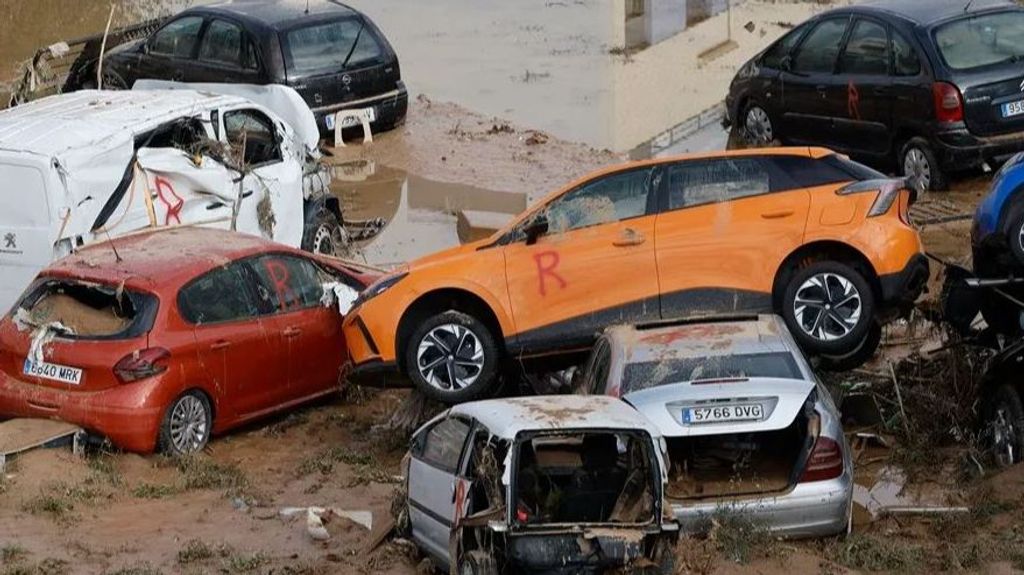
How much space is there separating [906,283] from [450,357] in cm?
312

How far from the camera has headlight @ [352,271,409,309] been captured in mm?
13539

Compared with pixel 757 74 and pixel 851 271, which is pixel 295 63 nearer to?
pixel 757 74

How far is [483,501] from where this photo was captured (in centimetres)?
955

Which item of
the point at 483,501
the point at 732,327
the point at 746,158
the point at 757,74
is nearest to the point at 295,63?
the point at 757,74

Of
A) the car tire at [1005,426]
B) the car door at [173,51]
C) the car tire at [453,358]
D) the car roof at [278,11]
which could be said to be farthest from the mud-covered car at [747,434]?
the car door at [173,51]

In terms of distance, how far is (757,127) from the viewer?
20328mm

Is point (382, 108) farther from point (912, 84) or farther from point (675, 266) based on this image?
point (675, 266)

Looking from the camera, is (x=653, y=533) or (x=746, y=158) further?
(x=746, y=158)

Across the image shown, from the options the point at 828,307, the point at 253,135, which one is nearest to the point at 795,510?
the point at 828,307

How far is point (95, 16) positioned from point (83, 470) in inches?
746

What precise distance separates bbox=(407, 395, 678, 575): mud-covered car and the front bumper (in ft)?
11.4

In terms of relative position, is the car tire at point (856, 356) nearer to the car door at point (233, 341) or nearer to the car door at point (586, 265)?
the car door at point (586, 265)

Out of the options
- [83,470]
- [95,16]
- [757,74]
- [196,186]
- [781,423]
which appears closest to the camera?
[781,423]

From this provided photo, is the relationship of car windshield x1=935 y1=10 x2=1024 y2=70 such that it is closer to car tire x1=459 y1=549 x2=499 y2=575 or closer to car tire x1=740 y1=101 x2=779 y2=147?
car tire x1=740 y1=101 x2=779 y2=147
